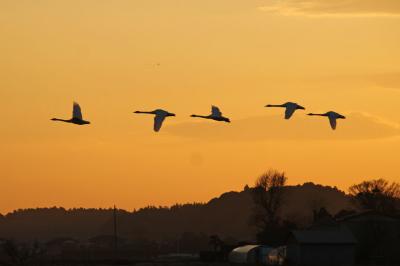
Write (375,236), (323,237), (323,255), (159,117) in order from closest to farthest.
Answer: (159,117) → (323,255) → (323,237) → (375,236)

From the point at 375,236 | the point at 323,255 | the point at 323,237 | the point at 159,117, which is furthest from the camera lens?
the point at 375,236

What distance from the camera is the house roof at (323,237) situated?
103312mm

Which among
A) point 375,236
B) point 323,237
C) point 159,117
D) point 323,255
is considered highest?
point 159,117

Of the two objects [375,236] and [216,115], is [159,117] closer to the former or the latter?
[216,115]

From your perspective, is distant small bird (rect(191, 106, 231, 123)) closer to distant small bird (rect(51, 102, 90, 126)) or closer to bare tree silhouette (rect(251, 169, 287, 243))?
distant small bird (rect(51, 102, 90, 126))

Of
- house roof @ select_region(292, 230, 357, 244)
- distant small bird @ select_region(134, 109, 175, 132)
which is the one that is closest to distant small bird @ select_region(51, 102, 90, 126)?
distant small bird @ select_region(134, 109, 175, 132)

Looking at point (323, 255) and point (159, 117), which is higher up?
point (159, 117)

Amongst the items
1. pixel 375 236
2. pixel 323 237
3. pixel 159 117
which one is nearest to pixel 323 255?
pixel 323 237

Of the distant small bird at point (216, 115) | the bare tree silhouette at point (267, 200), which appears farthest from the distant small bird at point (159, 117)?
the bare tree silhouette at point (267, 200)

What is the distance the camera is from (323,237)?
104 m

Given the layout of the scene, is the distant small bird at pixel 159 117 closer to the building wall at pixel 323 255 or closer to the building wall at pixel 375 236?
the building wall at pixel 323 255

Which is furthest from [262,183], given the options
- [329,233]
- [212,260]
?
[329,233]

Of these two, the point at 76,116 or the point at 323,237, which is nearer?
the point at 76,116

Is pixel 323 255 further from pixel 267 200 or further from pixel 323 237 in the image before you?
pixel 267 200
